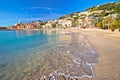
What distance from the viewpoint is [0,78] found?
6848 millimetres

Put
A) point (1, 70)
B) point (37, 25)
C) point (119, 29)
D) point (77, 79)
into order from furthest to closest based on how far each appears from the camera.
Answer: point (37, 25) → point (119, 29) → point (1, 70) → point (77, 79)

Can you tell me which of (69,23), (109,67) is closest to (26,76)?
(109,67)

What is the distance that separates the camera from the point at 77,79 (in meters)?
6.30

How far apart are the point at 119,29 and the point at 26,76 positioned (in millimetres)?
38061

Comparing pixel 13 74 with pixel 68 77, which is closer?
pixel 68 77

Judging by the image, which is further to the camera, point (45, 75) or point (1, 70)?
point (1, 70)

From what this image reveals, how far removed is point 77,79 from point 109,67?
249cm

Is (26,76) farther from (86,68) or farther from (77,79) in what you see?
(86,68)

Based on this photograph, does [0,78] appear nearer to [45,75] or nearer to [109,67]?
[45,75]

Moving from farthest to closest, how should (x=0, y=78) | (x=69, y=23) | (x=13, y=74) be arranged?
(x=69, y=23) → (x=13, y=74) → (x=0, y=78)

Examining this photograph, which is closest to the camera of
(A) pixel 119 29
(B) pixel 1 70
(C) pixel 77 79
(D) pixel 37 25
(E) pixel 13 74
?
(C) pixel 77 79

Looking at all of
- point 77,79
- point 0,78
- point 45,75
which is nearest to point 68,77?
point 77,79

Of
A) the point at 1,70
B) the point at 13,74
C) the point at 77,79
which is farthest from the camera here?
the point at 1,70

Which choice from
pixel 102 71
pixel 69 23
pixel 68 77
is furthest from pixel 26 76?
pixel 69 23
